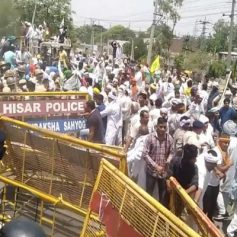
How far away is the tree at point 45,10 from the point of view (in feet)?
186

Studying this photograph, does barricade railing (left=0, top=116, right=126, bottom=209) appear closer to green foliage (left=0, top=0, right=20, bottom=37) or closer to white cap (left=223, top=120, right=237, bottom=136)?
white cap (left=223, top=120, right=237, bottom=136)

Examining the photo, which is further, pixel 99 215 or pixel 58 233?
pixel 58 233

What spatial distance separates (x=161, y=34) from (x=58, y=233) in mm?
63867

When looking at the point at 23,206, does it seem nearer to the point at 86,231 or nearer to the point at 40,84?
the point at 86,231

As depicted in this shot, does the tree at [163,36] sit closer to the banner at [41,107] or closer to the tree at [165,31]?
the tree at [165,31]

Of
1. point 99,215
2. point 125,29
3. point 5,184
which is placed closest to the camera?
point 99,215

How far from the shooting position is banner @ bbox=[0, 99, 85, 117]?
765cm

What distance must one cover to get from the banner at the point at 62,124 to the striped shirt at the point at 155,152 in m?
1.95

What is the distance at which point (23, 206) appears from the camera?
636 cm

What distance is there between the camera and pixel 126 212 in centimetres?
400

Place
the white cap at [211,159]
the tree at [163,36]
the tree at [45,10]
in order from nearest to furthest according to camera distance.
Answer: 1. the white cap at [211,159]
2. the tree at [45,10]
3. the tree at [163,36]

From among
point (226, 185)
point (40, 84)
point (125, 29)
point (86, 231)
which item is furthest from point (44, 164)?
point (125, 29)

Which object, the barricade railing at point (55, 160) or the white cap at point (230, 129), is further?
the white cap at point (230, 129)

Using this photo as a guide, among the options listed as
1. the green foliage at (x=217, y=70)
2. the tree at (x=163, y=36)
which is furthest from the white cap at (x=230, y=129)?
the tree at (x=163, y=36)
